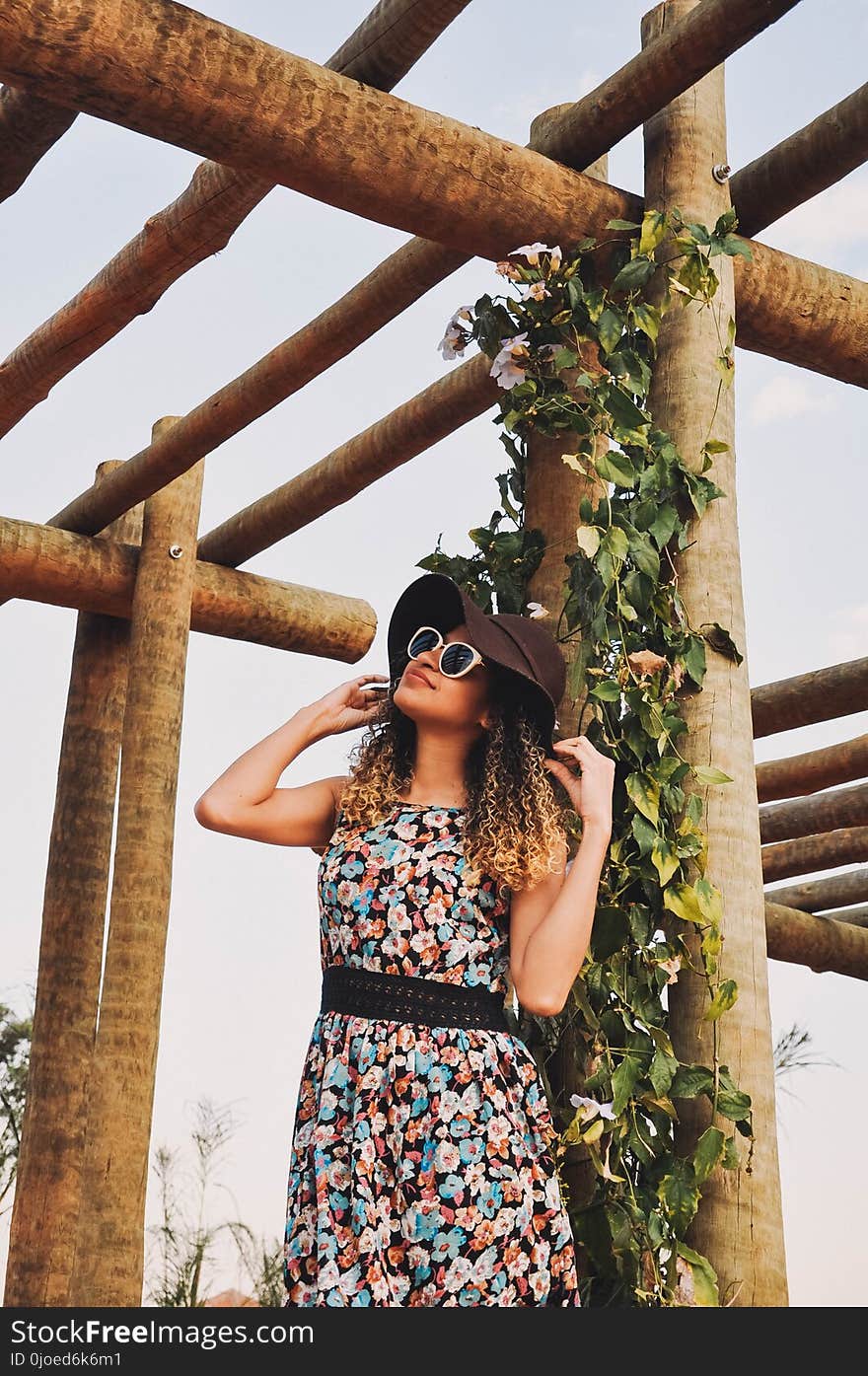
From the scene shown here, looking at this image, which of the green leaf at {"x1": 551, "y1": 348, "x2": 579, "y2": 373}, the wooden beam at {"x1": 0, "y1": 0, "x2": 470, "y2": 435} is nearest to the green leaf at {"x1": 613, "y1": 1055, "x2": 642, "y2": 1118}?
the green leaf at {"x1": 551, "y1": 348, "x2": 579, "y2": 373}

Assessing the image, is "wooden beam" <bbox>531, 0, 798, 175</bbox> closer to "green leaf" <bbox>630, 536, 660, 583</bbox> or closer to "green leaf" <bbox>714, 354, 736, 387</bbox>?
"green leaf" <bbox>714, 354, 736, 387</bbox>

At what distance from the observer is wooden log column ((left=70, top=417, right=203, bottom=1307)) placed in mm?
4699

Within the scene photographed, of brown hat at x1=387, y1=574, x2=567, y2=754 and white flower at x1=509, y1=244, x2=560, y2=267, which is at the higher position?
white flower at x1=509, y1=244, x2=560, y2=267

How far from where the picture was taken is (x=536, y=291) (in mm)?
2881

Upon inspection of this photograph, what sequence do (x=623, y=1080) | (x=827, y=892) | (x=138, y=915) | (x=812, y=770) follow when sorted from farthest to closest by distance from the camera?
(x=827, y=892)
(x=812, y=770)
(x=138, y=915)
(x=623, y=1080)

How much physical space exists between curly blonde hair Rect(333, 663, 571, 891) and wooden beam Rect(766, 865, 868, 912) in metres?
5.42

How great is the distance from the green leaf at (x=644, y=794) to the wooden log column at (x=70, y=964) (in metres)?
3.34

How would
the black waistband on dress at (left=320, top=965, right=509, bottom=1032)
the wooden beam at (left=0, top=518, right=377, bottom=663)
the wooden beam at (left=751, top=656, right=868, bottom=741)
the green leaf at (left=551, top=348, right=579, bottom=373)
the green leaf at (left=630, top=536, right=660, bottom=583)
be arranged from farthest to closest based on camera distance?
the wooden beam at (left=751, top=656, right=868, bottom=741)
the wooden beam at (left=0, top=518, right=377, bottom=663)
the green leaf at (left=551, top=348, right=579, bottom=373)
the green leaf at (left=630, top=536, right=660, bottom=583)
the black waistband on dress at (left=320, top=965, right=509, bottom=1032)

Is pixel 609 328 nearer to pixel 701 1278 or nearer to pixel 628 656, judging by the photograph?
pixel 628 656

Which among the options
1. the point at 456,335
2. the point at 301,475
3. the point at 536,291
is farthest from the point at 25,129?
the point at 301,475

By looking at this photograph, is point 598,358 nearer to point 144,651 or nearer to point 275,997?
point 144,651

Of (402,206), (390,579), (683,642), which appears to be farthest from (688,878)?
(390,579)

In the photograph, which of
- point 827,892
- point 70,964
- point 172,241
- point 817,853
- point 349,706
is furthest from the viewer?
point 827,892

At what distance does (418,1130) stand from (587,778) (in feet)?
2.01
